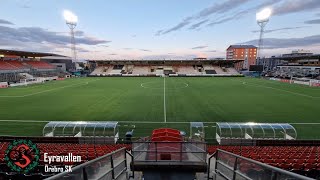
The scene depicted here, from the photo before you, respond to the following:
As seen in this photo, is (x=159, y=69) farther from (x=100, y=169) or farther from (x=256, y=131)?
(x=100, y=169)

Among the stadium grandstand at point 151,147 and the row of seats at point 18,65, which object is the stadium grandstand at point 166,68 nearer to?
the row of seats at point 18,65

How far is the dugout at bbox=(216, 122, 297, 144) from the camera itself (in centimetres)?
1434

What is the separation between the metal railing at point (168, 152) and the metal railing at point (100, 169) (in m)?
0.94

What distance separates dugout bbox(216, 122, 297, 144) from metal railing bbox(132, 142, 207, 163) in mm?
7362

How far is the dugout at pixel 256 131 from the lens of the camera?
1434 centimetres

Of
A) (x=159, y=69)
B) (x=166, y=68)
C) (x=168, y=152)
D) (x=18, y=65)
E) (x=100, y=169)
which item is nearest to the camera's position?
(x=100, y=169)

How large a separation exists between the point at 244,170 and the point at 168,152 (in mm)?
2998

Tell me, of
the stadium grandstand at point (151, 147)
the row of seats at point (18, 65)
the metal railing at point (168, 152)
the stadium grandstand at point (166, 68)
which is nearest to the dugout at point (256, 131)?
the stadium grandstand at point (151, 147)

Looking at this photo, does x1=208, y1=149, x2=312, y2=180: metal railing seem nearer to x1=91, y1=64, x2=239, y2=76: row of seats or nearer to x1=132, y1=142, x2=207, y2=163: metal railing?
x1=132, y1=142, x2=207, y2=163: metal railing

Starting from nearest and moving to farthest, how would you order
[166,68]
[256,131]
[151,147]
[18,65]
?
1. [151,147]
2. [256,131]
3. [18,65]
4. [166,68]

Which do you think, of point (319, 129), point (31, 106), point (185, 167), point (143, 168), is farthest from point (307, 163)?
point (31, 106)

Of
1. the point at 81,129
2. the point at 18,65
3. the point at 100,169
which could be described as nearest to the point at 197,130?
the point at 81,129

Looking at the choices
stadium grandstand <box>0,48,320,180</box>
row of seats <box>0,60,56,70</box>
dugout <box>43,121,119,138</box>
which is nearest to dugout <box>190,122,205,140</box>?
stadium grandstand <box>0,48,320,180</box>

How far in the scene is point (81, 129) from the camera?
603 inches
